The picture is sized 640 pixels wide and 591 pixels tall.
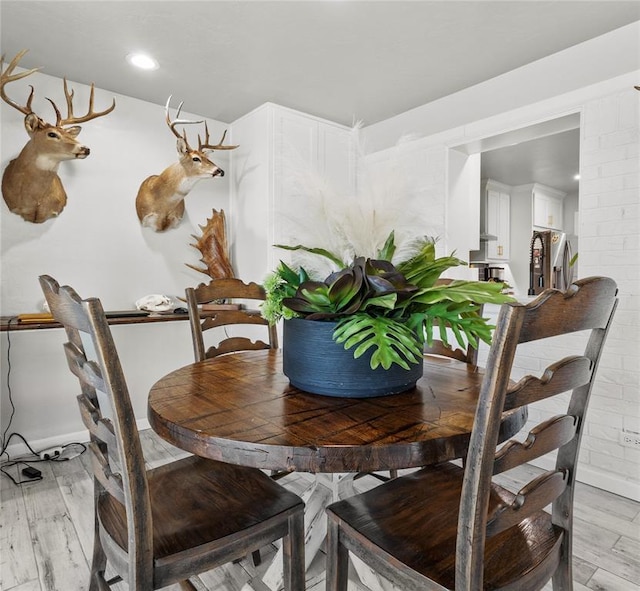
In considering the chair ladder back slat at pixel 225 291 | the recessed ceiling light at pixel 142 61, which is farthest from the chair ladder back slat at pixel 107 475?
the recessed ceiling light at pixel 142 61

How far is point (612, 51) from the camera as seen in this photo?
2316mm

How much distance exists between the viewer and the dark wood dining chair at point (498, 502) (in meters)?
0.70

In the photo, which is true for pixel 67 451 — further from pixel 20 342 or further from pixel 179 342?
pixel 179 342

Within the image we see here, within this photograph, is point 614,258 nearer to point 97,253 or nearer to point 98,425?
point 98,425

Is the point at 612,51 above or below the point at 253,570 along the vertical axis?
above

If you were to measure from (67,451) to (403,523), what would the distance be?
2.53 metres

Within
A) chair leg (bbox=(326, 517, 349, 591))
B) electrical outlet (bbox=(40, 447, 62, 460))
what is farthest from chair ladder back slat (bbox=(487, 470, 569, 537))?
electrical outlet (bbox=(40, 447, 62, 460))

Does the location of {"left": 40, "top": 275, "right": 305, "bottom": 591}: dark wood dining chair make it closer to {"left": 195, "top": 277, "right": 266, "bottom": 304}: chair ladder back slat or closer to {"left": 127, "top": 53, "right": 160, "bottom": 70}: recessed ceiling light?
{"left": 195, "top": 277, "right": 266, "bottom": 304}: chair ladder back slat

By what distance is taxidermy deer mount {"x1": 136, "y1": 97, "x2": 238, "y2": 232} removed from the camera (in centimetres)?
294

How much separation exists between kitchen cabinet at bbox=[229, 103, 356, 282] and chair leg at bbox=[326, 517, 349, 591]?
87.5 inches

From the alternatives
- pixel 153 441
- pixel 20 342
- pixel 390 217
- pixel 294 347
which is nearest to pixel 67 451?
pixel 153 441

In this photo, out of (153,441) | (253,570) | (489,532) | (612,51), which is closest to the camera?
(489,532)

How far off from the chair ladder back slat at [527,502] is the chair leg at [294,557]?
53 cm

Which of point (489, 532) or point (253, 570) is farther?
point (253, 570)
